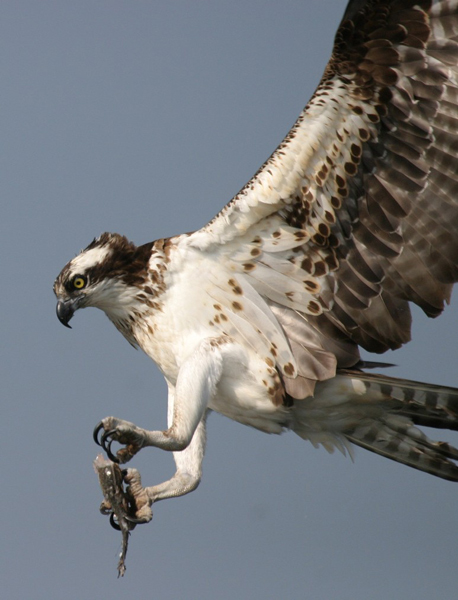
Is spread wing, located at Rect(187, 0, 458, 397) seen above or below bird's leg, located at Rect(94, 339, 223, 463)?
above

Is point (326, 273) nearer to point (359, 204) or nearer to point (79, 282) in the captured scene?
point (359, 204)

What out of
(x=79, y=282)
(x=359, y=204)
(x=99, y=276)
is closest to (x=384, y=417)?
(x=359, y=204)

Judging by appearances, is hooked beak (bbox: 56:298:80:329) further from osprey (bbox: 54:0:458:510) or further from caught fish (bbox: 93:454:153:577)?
caught fish (bbox: 93:454:153:577)

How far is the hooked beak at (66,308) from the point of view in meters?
9.73

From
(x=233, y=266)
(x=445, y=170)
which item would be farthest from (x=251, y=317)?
(x=445, y=170)

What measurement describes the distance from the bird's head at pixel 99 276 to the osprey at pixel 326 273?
0.4 inches

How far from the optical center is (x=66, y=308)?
9.73 m

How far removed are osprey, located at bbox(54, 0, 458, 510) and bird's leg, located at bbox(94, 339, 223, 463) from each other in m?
0.01

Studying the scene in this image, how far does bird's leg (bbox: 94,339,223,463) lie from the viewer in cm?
875

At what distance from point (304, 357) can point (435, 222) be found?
137 cm

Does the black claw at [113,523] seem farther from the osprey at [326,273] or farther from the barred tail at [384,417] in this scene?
the barred tail at [384,417]

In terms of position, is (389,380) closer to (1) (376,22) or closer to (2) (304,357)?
(2) (304,357)

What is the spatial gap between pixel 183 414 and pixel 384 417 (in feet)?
5.32

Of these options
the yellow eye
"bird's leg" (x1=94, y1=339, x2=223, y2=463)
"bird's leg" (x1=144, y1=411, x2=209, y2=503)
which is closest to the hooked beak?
the yellow eye
